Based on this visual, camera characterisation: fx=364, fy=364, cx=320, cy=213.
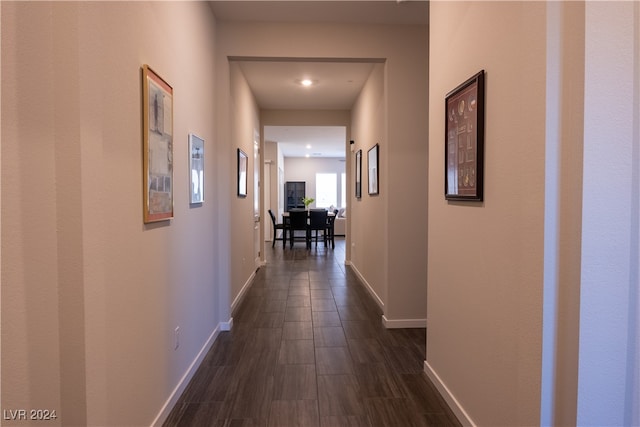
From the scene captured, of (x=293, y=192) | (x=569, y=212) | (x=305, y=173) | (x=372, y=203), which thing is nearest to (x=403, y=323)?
(x=372, y=203)

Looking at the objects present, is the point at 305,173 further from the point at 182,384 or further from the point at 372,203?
the point at 182,384

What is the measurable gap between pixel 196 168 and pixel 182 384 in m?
1.38

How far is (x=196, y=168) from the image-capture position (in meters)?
2.52

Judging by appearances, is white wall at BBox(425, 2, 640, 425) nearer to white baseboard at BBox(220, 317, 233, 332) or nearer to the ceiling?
the ceiling

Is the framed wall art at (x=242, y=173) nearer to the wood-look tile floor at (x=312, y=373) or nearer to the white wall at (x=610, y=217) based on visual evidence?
the wood-look tile floor at (x=312, y=373)

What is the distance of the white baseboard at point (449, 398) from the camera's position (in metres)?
1.86

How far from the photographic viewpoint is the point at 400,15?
311 centimetres

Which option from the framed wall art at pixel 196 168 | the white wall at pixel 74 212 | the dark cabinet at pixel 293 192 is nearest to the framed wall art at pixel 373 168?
the framed wall art at pixel 196 168

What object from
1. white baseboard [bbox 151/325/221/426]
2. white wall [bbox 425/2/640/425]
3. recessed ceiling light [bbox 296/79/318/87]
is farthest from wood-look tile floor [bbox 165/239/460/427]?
recessed ceiling light [bbox 296/79/318/87]

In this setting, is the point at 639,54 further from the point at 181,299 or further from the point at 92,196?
the point at 181,299

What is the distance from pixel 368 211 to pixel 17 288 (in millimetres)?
3805

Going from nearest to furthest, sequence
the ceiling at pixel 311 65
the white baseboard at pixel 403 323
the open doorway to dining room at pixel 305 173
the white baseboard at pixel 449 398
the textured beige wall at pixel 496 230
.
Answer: the textured beige wall at pixel 496 230 < the white baseboard at pixel 449 398 < the ceiling at pixel 311 65 < the white baseboard at pixel 403 323 < the open doorway to dining room at pixel 305 173

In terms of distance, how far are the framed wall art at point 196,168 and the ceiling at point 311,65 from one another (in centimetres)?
113

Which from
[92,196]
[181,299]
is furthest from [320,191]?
[92,196]
